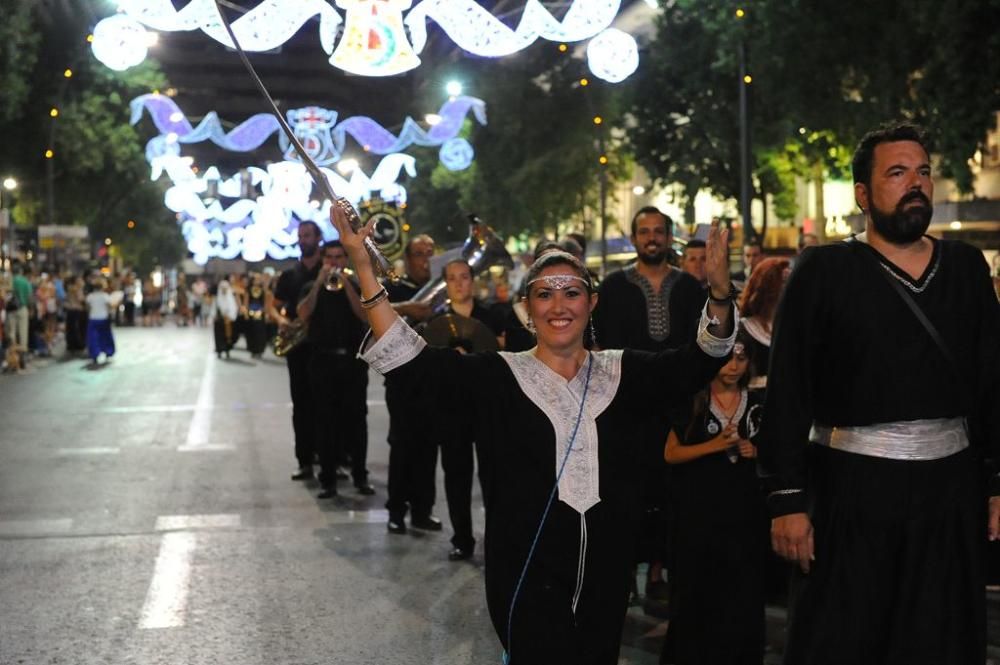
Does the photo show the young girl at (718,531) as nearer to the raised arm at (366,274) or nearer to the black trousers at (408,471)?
the raised arm at (366,274)

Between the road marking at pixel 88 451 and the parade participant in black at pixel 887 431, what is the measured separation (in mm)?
10541

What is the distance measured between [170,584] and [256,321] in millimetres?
24269

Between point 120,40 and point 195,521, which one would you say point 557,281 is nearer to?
point 195,521

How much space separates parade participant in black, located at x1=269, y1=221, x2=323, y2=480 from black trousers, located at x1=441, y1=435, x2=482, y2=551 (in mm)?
2992

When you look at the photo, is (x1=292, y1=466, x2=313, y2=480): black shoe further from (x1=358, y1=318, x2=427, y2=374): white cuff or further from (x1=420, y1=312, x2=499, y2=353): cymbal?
(x1=358, y1=318, x2=427, y2=374): white cuff

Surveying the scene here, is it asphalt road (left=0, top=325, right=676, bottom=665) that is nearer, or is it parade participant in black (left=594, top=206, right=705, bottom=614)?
asphalt road (left=0, top=325, right=676, bottom=665)

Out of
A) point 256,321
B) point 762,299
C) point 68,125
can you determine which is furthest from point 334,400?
point 68,125

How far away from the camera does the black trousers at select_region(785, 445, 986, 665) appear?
4.25 m

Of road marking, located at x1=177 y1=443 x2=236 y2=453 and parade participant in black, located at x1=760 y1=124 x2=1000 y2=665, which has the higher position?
parade participant in black, located at x1=760 y1=124 x2=1000 y2=665

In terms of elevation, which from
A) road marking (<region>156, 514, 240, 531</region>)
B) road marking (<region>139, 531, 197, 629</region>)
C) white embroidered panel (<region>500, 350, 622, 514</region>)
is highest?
white embroidered panel (<region>500, 350, 622, 514</region>)

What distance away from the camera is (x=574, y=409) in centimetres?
440

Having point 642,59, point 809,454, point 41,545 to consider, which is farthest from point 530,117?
point 809,454

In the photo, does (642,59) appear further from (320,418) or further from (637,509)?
(637,509)

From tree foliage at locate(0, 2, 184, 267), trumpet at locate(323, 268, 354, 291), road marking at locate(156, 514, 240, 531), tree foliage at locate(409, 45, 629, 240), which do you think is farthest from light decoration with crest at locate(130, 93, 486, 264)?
tree foliage at locate(409, 45, 629, 240)
